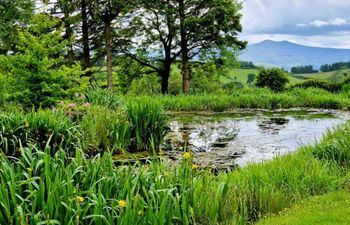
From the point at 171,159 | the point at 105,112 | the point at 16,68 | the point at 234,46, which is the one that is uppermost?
the point at 234,46

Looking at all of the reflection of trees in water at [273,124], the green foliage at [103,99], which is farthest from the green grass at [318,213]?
the green foliage at [103,99]

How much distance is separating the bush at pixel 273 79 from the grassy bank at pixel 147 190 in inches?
630

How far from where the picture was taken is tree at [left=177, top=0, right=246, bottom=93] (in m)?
21.3

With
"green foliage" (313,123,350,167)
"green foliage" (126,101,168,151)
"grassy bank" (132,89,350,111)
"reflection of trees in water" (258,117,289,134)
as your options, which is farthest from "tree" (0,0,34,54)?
"green foliage" (313,123,350,167)

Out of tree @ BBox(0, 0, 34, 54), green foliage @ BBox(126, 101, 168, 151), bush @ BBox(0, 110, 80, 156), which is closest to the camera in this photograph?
bush @ BBox(0, 110, 80, 156)

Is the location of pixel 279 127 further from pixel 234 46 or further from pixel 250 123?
pixel 234 46

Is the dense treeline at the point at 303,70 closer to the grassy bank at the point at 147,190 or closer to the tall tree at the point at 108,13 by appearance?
the tall tree at the point at 108,13

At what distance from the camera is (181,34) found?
903 inches

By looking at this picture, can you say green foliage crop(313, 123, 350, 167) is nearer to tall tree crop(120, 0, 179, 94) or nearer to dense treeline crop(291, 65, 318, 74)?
tall tree crop(120, 0, 179, 94)

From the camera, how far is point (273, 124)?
12.7m

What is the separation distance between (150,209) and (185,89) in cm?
1958

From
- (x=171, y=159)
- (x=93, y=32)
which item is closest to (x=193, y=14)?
(x=93, y=32)

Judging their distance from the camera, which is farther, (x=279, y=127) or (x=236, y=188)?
(x=279, y=127)

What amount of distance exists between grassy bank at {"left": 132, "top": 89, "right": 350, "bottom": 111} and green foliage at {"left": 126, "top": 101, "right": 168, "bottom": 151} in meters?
7.07
